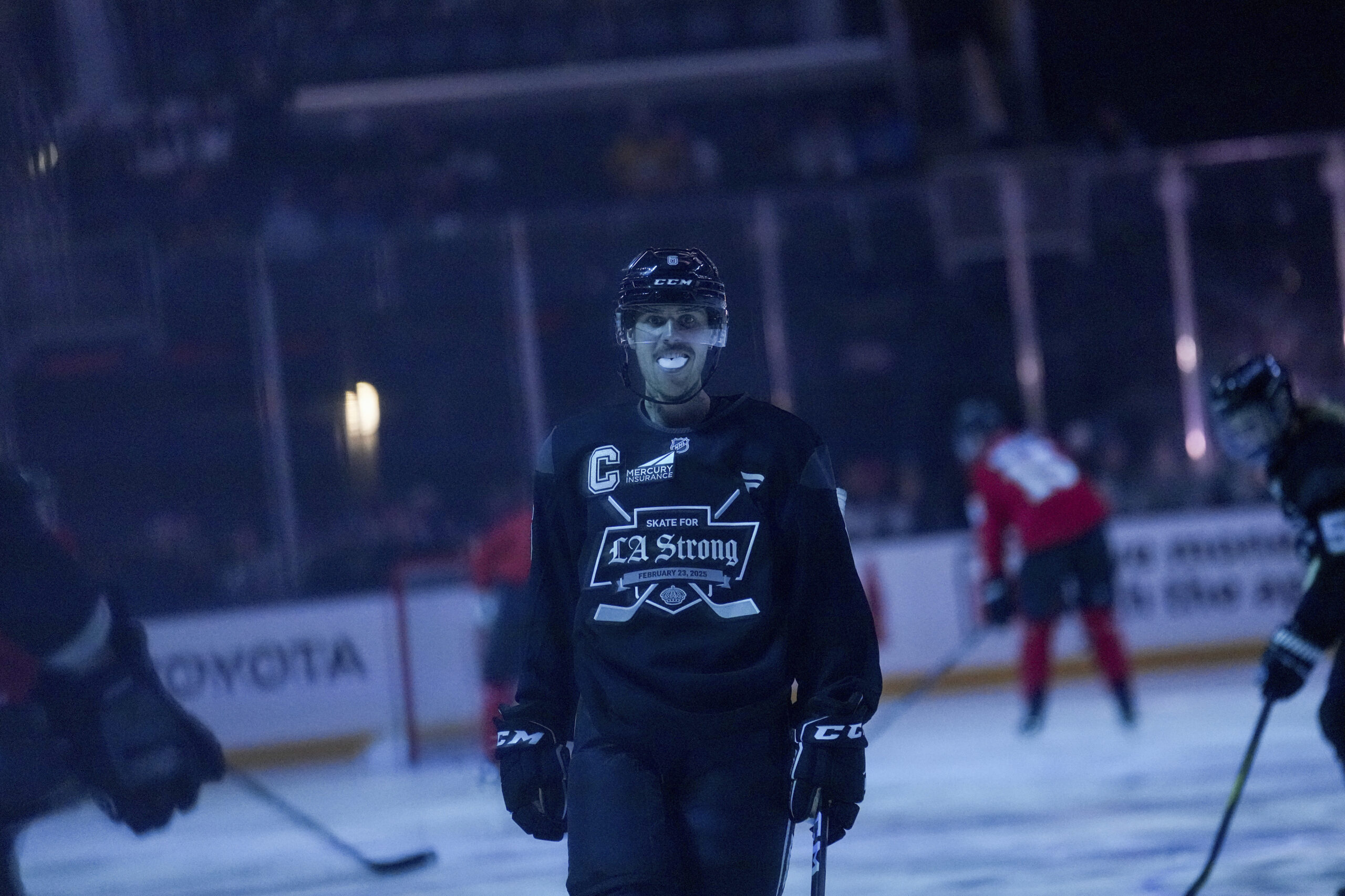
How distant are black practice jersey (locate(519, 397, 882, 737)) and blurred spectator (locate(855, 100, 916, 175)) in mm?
10604

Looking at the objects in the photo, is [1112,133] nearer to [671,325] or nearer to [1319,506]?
[1319,506]

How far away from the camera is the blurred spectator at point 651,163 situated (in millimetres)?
12680

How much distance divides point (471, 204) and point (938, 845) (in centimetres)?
865

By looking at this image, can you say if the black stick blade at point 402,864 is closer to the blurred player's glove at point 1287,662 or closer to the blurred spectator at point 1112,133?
the blurred player's glove at point 1287,662

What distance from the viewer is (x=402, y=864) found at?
4.95 m

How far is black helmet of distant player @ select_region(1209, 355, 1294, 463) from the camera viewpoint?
12.1 feet

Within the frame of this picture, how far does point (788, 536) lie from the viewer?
92.3 inches

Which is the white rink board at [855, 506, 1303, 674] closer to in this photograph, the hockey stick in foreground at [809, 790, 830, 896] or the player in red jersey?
the player in red jersey

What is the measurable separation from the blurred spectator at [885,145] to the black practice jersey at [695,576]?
417 inches

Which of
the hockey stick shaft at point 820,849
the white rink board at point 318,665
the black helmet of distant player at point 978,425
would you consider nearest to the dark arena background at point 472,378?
the white rink board at point 318,665

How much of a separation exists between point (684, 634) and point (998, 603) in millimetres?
4697

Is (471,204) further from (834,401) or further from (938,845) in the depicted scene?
(938,845)

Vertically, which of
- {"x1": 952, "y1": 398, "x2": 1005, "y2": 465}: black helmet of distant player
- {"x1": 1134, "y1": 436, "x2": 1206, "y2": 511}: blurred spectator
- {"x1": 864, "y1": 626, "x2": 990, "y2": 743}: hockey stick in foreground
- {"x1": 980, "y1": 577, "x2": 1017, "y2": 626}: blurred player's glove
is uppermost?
{"x1": 952, "y1": 398, "x2": 1005, "y2": 465}: black helmet of distant player

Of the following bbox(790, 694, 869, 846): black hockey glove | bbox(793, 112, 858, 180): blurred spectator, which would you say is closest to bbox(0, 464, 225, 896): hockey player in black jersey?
bbox(790, 694, 869, 846): black hockey glove
